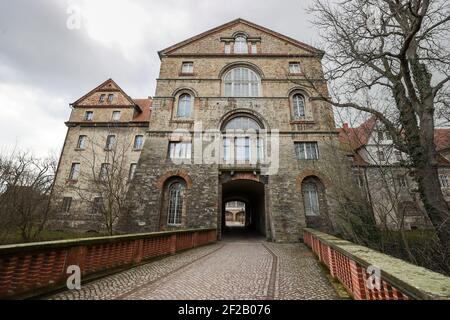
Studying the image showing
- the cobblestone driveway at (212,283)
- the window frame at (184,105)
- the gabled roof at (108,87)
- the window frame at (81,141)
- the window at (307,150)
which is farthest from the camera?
the gabled roof at (108,87)

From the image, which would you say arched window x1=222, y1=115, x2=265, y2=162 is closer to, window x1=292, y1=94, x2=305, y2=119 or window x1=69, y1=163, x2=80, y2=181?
window x1=292, y1=94, x2=305, y2=119

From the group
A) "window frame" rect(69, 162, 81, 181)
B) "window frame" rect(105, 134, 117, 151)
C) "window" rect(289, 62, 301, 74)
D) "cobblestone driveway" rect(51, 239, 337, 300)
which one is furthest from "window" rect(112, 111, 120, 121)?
"cobblestone driveway" rect(51, 239, 337, 300)

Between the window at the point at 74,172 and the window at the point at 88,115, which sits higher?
the window at the point at 88,115

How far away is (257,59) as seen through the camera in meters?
17.1

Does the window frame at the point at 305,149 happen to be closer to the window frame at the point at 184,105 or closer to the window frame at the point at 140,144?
the window frame at the point at 184,105

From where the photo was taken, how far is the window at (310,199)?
43.1 feet

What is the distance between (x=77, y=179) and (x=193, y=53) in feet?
49.5

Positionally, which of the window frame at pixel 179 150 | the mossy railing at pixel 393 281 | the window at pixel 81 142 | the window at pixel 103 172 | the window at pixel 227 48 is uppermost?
the window at pixel 227 48

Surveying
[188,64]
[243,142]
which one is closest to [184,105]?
[188,64]

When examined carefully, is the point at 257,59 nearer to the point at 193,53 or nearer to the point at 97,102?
the point at 193,53

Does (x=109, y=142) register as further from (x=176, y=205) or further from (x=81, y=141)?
(x=176, y=205)

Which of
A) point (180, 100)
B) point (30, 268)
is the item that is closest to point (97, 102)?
point (180, 100)

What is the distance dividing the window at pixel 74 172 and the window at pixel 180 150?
10.3m

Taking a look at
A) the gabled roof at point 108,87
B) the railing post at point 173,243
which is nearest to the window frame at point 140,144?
the gabled roof at point 108,87
